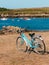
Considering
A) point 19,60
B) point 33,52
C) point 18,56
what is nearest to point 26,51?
point 33,52

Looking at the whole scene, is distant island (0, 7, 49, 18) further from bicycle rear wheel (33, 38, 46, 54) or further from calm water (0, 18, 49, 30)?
bicycle rear wheel (33, 38, 46, 54)

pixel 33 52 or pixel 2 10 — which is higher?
pixel 33 52

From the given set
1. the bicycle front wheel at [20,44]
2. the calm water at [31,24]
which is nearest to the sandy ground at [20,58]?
the bicycle front wheel at [20,44]

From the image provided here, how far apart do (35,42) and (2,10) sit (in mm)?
149242

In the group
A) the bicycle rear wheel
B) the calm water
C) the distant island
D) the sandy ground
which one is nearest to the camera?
the sandy ground

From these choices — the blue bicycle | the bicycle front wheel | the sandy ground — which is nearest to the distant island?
the bicycle front wheel

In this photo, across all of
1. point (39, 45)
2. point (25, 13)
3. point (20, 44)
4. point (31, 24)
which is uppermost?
point (39, 45)

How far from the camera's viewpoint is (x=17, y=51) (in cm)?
1297

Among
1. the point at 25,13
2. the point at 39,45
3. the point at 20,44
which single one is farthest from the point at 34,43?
the point at 25,13

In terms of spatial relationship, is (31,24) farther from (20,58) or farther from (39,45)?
(20,58)

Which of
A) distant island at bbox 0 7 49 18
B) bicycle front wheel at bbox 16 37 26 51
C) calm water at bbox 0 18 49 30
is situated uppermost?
bicycle front wheel at bbox 16 37 26 51

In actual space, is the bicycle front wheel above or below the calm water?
above

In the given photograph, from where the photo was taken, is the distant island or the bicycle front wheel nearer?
the bicycle front wheel

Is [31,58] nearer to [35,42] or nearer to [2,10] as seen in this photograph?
[35,42]
